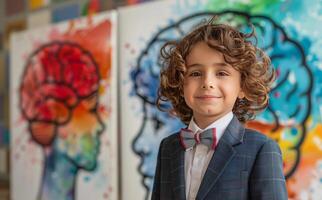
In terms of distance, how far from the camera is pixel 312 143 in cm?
144

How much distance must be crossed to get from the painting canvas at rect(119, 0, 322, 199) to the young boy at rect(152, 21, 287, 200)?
57 cm

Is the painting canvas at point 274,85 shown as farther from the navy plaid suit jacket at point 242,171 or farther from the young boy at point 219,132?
the navy plaid suit jacket at point 242,171

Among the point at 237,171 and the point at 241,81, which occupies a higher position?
the point at 241,81

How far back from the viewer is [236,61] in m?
0.82

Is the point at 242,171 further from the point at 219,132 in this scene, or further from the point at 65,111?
the point at 65,111

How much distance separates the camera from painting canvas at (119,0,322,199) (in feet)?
4.73

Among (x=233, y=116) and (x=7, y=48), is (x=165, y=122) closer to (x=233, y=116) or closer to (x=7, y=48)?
(x=233, y=116)

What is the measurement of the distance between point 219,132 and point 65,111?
52.4 inches

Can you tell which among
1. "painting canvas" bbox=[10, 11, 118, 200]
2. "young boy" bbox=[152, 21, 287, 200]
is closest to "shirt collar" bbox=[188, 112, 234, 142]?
"young boy" bbox=[152, 21, 287, 200]

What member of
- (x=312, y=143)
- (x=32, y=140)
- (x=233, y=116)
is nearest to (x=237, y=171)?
(x=233, y=116)

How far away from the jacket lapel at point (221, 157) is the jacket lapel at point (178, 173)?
0.05m

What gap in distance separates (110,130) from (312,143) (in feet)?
2.73

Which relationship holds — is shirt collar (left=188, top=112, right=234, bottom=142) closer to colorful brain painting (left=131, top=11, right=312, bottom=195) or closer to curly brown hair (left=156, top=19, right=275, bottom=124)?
curly brown hair (left=156, top=19, right=275, bottom=124)

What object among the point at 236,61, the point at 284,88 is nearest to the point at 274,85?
the point at 284,88
